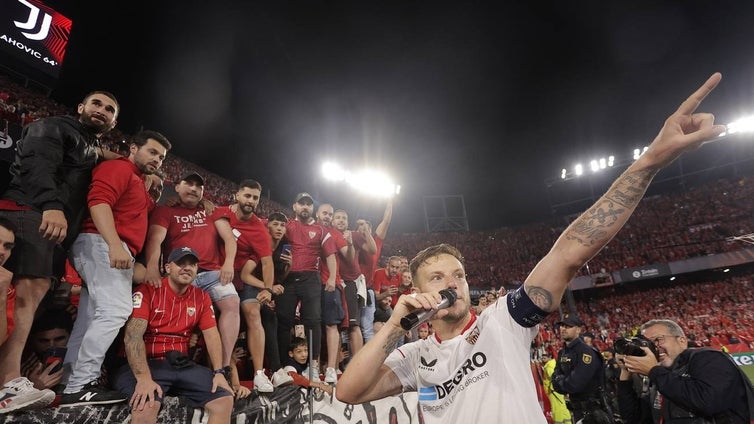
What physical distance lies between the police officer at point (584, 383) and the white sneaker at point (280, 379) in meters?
3.88

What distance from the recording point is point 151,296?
3725mm

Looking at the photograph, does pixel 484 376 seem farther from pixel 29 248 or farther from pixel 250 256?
pixel 250 256

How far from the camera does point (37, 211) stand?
316cm

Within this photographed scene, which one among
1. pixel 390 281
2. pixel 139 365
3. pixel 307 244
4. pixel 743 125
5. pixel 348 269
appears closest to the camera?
pixel 139 365

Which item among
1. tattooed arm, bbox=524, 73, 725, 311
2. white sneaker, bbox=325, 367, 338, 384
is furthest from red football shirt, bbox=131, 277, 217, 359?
tattooed arm, bbox=524, 73, 725, 311

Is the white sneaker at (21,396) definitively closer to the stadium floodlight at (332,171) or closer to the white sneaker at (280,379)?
the white sneaker at (280,379)

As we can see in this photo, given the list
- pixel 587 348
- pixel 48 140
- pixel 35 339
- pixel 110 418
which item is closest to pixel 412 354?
pixel 110 418

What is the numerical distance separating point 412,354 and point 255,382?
2.95 meters

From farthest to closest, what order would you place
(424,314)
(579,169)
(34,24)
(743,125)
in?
(579,169) → (743,125) → (34,24) → (424,314)

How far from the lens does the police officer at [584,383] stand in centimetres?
550

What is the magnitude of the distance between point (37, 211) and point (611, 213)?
398 cm

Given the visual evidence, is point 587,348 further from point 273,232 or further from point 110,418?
point 110,418

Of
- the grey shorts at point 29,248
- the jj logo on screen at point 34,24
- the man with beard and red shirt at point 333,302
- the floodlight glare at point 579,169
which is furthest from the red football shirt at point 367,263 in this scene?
the floodlight glare at point 579,169

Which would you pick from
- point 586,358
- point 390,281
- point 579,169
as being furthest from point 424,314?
point 579,169
